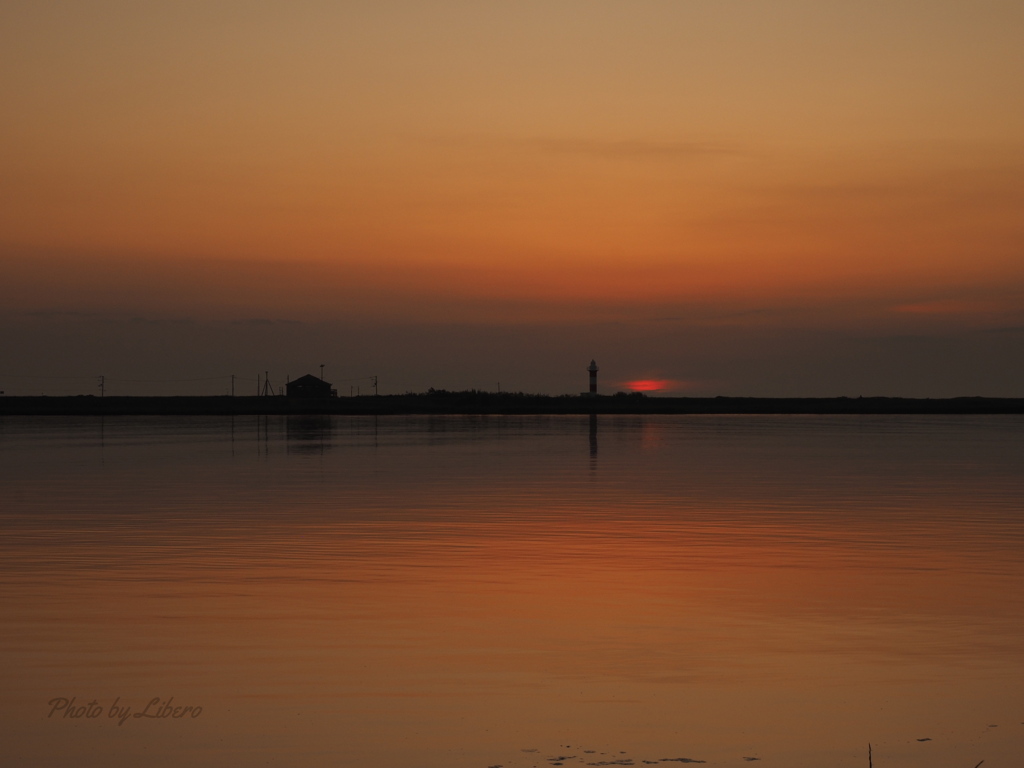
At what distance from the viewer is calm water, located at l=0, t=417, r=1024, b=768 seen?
9.55 meters

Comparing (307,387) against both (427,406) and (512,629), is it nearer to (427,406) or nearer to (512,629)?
(427,406)

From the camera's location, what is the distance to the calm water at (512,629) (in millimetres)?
9547

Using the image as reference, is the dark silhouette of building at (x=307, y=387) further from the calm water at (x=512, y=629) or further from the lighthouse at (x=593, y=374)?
the calm water at (x=512, y=629)

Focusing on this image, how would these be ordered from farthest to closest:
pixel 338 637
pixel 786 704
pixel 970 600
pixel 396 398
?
pixel 396 398
pixel 970 600
pixel 338 637
pixel 786 704

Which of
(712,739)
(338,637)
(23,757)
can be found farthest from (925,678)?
(23,757)

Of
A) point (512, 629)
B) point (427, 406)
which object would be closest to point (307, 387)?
point (427, 406)

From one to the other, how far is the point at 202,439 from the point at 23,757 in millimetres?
65467

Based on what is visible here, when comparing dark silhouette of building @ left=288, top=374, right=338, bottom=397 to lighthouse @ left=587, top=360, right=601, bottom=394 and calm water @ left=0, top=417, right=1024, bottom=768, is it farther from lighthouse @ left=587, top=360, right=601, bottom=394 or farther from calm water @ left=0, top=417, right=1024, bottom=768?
calm water @ left=0, top=417, right=1024, bottom=768

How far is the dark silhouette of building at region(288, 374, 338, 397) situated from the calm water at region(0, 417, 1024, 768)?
13810 centimetres

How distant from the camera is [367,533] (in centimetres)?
2384

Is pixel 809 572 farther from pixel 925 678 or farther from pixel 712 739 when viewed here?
pixel 712 739

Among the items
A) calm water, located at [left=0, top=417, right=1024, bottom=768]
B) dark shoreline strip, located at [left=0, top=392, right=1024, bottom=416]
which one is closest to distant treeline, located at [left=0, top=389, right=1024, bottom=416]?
dark shoreline strip, located at [left=0, top=392, right=1024, bottom=416]

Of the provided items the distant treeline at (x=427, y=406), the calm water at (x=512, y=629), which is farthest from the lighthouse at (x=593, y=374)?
the calm water at (x=512, y=629)

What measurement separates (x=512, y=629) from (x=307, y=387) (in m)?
159
